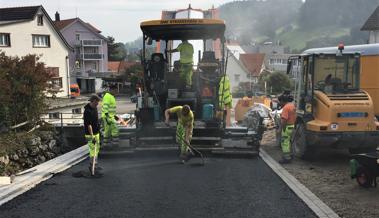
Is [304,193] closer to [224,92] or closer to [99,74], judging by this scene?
[224,92]

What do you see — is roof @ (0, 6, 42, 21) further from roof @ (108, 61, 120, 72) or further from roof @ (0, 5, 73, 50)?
roof @ (108, 61, 120, 72)

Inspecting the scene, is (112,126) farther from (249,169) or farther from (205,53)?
(249,169)

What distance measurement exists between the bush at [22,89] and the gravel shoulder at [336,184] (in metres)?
11.4

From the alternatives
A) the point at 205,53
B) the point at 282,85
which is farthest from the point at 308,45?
the point at 205,53

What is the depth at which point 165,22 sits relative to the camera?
34.9 feet

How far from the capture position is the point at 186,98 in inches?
441

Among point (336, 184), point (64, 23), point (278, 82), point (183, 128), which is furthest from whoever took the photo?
point (64, 23)

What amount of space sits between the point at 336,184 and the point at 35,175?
245 inches

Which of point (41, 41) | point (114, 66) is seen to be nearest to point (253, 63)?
point (114, 66)

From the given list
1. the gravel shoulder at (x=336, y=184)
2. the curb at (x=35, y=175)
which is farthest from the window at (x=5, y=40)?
the gravel shoulder at (x=336, y=184)

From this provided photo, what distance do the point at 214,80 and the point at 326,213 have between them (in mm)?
5577

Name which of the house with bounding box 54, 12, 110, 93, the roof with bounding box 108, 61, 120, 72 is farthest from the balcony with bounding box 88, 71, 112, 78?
the roof with bounding box 108, 61, 120, 72

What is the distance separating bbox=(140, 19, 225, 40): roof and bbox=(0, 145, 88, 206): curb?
388 cm

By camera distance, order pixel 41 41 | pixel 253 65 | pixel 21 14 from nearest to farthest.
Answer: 1. pixel 21 14
2. pixel 41 41
3. pixel 253 65
